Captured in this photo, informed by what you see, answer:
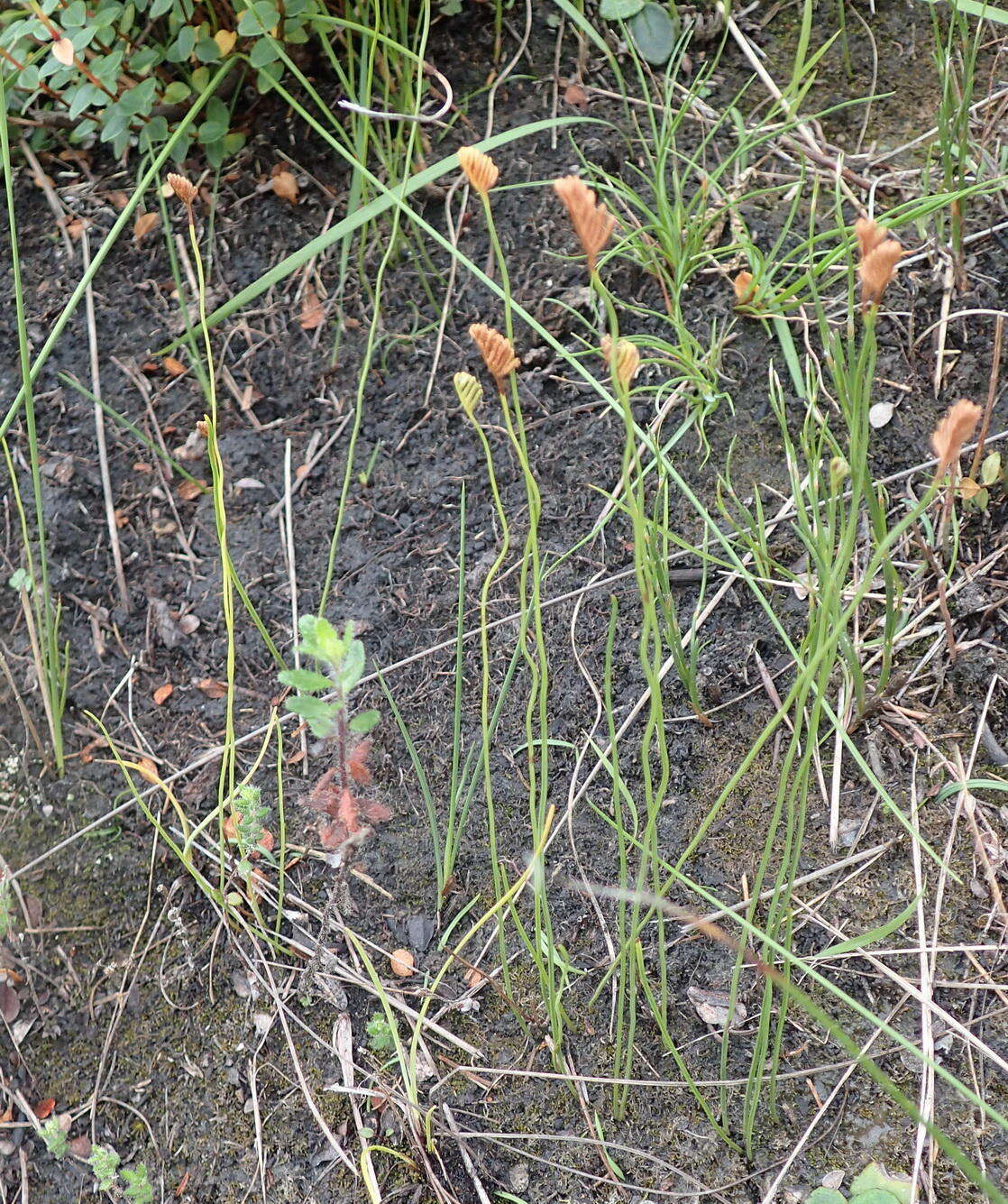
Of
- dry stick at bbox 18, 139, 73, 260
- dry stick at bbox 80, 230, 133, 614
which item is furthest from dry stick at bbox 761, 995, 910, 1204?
dry stick at bbox 18, 139, 73, 260

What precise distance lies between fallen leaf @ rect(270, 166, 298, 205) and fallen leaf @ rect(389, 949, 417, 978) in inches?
51.3

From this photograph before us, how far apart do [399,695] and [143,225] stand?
3.34ft

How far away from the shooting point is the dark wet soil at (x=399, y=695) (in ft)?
3.87

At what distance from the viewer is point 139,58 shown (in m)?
1.67

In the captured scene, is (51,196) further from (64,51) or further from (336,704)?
(336,704)

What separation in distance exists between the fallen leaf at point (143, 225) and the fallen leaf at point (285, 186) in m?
0.22

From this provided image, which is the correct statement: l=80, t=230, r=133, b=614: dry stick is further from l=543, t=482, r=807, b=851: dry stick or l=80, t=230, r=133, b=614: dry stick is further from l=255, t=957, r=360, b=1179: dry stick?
l=543, t=482, r=807, b=851: dry stick

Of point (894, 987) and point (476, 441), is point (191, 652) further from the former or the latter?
point (894, 987)

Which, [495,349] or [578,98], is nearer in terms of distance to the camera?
[495,349]

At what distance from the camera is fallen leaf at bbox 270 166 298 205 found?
1806 millimetres

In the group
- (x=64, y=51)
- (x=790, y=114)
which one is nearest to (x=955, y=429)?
(x=790, y=114)

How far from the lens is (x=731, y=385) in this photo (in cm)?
158

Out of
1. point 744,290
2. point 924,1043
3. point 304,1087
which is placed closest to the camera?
point 924,1043

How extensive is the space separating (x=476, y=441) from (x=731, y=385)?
1.35 ft
